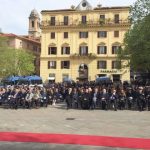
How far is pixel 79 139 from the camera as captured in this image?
14.7 m

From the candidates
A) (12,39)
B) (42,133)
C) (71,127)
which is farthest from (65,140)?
(12,39)

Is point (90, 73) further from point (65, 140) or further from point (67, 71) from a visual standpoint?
point (65, 140)

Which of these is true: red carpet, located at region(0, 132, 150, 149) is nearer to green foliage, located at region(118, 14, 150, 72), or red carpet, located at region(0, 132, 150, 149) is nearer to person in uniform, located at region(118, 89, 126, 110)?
person in uniform, located at region(118, 89, 126, 110)

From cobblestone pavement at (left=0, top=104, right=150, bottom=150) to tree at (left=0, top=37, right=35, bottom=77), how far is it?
39.2m

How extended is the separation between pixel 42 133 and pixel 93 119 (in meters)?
4.95

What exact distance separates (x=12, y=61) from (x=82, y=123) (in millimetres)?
48847

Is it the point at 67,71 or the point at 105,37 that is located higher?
the point at 105,37

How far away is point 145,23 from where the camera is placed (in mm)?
37344

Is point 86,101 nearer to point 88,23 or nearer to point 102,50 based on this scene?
point 102,50

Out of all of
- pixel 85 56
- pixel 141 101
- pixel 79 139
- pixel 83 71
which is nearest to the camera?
pixel 79 139

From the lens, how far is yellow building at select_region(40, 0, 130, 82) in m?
74.6

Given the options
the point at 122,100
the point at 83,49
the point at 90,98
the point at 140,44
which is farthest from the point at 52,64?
the point at 122,100

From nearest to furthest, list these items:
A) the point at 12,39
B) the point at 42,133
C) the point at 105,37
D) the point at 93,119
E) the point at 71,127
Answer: the point at 42,133
the point at 71,127
the point at 93,119
the point at 105,37
the point at 12,39

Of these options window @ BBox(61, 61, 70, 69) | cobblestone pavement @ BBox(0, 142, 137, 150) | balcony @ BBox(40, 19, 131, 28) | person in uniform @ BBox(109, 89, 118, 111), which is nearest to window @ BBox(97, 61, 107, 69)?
window @ BBox(61, 61, 70, 69)
